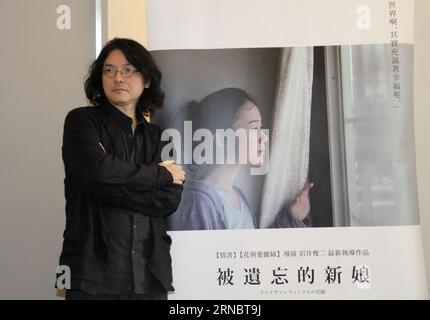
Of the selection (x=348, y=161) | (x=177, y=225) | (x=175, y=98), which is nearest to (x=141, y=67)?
(x=175, y=98)

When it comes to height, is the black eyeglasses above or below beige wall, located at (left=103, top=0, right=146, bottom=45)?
below

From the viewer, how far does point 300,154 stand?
2.18 meters

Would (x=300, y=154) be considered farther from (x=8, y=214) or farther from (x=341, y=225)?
(x=8, y=214)

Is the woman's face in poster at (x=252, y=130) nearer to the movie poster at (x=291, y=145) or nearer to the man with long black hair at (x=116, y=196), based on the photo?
the movie poster at (x=291, y=145)

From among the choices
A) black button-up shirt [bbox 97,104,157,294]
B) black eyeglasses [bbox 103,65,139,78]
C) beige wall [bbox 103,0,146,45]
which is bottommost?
black button-up shirt [bbox 97,104,157,294]

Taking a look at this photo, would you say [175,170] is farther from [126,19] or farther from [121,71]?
[126,19]

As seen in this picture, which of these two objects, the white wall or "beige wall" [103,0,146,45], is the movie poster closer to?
"beige wall" [103,0,146,45]

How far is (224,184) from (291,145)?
311 mm

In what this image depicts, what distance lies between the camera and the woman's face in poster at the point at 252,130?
2182 millimetres

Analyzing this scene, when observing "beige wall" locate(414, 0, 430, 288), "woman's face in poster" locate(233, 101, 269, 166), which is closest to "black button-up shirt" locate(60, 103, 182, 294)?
"woman's face in poster" locate(233, 101, 269, 166)

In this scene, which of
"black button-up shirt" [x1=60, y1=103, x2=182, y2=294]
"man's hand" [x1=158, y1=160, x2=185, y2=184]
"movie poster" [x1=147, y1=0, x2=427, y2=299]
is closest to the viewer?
"black button-up shirt" [x1=60, y1=103, x2=182, y2=294]

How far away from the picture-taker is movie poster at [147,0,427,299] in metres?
A: 2.15

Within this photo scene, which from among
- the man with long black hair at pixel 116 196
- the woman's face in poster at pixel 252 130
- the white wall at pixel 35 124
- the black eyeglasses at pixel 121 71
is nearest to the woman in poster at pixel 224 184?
the woman's face in poster at pixel 252 130

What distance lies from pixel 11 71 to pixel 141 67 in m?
0.74
